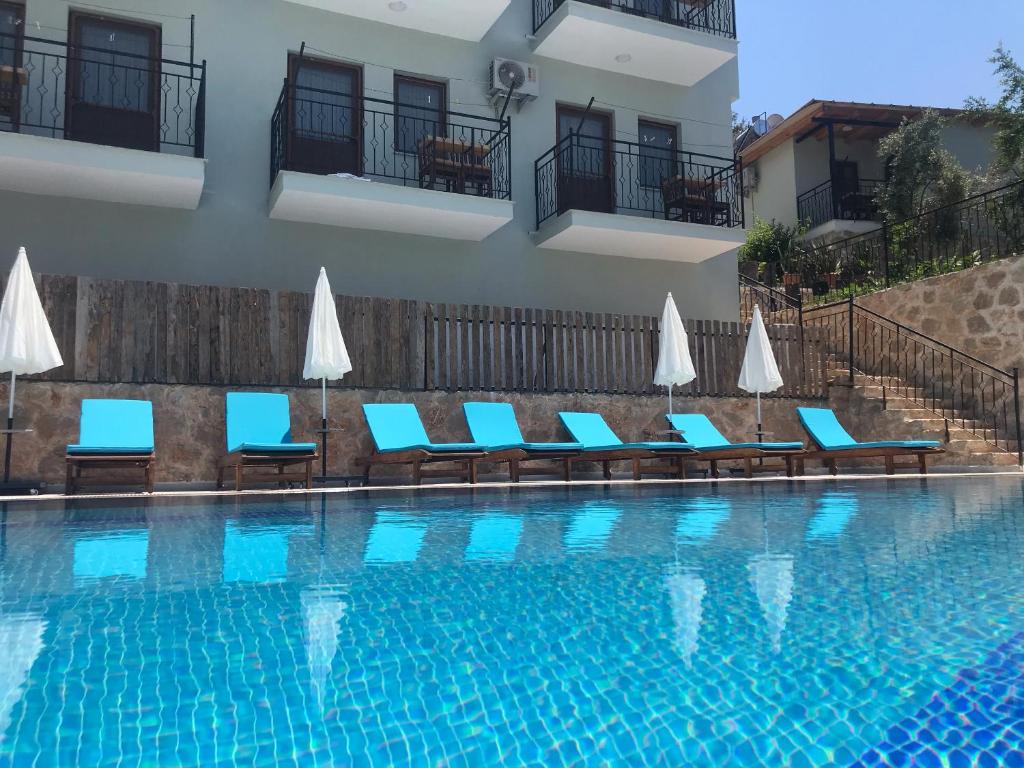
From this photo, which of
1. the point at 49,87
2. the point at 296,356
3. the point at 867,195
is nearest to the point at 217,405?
the point at 296,356

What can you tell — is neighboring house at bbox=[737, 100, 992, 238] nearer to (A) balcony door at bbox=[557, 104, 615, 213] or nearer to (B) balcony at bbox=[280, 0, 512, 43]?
(A) balcony door at bbox=[557, 104, 615, 213]

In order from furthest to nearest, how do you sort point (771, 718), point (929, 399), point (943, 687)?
point (929, 399) → point (943, 687) → point (771, 718)

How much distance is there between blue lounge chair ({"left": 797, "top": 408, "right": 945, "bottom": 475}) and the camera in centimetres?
1164

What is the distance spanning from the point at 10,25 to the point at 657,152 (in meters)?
10.5

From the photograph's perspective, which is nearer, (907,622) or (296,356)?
(907,622)

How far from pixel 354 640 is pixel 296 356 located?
891 cm

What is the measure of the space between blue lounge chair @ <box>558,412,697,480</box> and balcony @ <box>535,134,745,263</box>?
349 cm

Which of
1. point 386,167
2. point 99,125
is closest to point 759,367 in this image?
point 386,167

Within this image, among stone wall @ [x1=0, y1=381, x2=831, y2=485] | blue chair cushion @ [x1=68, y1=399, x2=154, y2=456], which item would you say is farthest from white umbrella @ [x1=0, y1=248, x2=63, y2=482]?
stone wall @ [x1=0, y1=381, x2=831, y2=485]

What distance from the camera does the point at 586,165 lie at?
15.7 metres

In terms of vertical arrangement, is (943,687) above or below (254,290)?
below

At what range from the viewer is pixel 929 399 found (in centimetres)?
1472

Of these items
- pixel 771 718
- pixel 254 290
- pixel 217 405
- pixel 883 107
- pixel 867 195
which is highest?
pixel 883 107

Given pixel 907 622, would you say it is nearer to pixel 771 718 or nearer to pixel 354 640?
pixel 771 718
